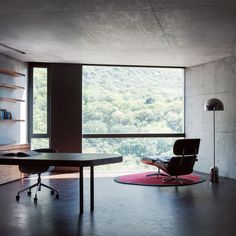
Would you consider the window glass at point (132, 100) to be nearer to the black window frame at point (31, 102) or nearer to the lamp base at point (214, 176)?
A: the black window frame at point (31, 102)

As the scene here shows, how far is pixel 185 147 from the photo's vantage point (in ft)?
24.4

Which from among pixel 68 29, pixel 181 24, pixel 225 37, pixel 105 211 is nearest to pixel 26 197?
pixel 105 211

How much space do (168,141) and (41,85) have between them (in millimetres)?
3753

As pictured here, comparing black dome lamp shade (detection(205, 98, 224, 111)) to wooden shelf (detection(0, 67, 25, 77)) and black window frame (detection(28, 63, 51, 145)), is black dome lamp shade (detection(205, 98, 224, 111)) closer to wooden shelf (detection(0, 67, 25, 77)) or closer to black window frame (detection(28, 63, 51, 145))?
black window frame (detection(28, 63, 51, 145))

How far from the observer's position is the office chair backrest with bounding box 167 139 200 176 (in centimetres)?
734

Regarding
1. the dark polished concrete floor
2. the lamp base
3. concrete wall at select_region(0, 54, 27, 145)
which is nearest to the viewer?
the dark polished concrete floor

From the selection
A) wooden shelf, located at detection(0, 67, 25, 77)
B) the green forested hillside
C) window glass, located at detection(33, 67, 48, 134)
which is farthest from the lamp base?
wooden shelf, located at detection(0, 67, 25, 77)

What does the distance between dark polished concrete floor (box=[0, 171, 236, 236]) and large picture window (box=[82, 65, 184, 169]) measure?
2.74 m

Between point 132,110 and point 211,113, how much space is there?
2.12 m

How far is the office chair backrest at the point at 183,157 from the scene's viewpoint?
7340 mm

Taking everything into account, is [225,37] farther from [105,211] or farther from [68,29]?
[105,211]

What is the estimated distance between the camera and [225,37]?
6633 millimetres

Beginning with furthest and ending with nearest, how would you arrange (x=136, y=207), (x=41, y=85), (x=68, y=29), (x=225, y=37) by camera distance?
(x=41, y=85), (x=225, y=37), (x=68, y=29), (x=136, y=207)

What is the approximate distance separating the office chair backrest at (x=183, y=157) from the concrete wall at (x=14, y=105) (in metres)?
3.82
